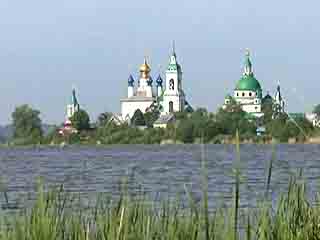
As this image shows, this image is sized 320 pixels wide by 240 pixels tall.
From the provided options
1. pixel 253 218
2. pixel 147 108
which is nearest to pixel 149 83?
pixel 147 108

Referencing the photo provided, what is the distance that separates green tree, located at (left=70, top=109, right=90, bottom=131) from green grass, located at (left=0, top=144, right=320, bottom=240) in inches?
4921

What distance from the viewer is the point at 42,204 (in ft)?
26.0

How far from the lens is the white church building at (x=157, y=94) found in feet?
499

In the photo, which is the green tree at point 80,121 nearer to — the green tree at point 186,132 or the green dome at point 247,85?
the green dome at point 247,85

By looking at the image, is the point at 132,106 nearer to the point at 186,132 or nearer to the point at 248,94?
the point at 248,94

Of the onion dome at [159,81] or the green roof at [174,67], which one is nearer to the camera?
the green roof at [174,67]

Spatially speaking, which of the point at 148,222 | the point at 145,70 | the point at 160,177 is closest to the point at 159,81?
the point at 145,70

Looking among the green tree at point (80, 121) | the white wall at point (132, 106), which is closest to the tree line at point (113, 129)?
the green tree at point (80, 121)

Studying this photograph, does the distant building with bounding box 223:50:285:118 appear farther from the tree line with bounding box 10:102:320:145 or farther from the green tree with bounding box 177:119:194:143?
the green tree with bounding box 177:119:194:143

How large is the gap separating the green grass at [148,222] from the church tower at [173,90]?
139 meters

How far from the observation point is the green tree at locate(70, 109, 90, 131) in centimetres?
13425

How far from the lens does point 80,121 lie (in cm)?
13488

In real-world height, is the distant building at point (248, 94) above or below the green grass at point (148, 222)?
above

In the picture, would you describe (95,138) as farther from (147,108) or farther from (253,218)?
(253,218)
